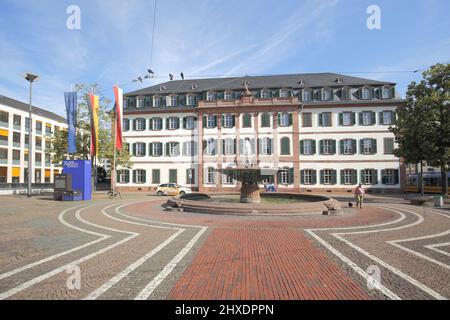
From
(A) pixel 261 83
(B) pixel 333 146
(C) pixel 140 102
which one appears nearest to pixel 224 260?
(B) pixel 333 146

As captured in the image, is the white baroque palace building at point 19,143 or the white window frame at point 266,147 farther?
the white baroque palace building at point 19,143

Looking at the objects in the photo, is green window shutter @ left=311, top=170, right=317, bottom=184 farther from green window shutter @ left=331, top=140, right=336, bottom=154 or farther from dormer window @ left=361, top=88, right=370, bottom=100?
dormer window @ left=361, top=88, right=370, bottom=100

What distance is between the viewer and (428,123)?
2191 cm

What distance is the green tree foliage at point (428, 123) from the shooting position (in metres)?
21.3

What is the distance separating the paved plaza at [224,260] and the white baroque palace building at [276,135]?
23.3 m

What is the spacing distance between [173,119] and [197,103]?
13.2 ft

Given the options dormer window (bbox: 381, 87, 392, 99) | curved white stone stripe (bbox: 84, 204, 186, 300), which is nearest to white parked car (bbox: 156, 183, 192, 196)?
curved white stone stripe (bbox: 84, 204, 186, 300)

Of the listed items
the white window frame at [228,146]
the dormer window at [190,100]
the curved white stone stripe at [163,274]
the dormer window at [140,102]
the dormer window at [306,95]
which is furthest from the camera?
the dormer window at [140,102]

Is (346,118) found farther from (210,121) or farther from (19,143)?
(19,143)

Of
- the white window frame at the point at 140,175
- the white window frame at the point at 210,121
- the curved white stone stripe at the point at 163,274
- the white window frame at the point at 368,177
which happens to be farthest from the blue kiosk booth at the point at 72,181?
the white window frame at the point at 368,177

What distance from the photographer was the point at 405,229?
1058 centimetres

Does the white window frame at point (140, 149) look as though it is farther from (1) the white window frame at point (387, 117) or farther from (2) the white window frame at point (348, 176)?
(1) the white window frame at point (387, 117)
